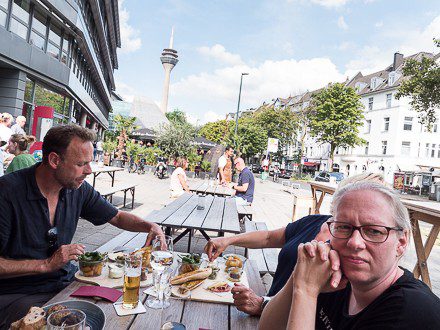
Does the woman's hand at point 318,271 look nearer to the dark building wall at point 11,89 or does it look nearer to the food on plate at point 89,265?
the food on plate at point 89,265

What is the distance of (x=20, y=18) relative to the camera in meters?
13.8

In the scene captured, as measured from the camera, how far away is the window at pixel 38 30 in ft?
48.8

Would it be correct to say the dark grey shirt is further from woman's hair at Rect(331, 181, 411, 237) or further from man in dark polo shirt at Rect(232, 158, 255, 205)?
woman's hair at Rect(331, 181, 411, 237)

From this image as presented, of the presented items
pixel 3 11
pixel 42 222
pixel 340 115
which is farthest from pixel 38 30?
pixel 340 115

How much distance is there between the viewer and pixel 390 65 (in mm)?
50469

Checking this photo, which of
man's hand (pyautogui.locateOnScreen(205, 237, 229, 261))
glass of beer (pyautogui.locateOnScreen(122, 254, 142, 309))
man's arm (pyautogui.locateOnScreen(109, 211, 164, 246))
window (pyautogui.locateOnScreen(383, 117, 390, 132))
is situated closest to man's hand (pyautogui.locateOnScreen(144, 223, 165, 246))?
man's arm (pyautogui.locateOnScreen(109, 211, 164, 246))

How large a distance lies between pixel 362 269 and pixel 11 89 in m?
16.0

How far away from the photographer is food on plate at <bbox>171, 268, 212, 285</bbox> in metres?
2.05

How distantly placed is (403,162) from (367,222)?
44547mm

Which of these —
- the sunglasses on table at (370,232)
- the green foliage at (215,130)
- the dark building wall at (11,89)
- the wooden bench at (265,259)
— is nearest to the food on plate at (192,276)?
the sunglasses on table at (370,232)

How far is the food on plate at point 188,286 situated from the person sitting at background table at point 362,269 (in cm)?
69

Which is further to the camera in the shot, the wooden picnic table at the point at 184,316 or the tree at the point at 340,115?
the tree at the point at 340,115

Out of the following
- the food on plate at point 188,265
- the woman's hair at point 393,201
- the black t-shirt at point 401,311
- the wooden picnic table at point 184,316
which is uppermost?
the woman's hair at point 393,201

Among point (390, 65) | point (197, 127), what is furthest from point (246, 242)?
point (390, 65)
